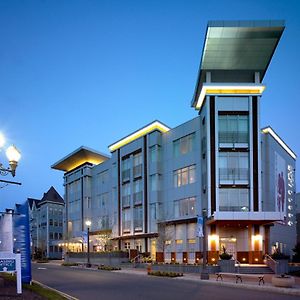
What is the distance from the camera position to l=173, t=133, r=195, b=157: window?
169 feet

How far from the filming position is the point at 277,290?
23.5 meters

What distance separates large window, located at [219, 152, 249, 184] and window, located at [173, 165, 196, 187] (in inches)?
198

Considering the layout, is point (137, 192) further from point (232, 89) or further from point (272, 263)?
point (272, 263)

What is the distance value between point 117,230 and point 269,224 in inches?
952

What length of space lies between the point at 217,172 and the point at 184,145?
815 cm

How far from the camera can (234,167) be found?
45.8m

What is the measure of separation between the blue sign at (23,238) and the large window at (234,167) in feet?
91.3

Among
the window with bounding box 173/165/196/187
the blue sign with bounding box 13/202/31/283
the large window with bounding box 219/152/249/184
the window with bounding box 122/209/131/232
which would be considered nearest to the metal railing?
the large window with bounding box 219/152/249/184

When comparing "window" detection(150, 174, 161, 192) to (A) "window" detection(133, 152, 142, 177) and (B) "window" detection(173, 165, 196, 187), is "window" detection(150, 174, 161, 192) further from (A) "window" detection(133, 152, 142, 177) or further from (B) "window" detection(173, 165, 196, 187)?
(A) "window" detection(133, 152, 142, 177)

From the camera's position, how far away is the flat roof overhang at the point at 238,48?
1748 inches

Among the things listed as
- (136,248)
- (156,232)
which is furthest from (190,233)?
(136,248)

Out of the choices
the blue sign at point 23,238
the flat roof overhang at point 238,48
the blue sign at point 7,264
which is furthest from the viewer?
the flat roof overhang at point 238,48

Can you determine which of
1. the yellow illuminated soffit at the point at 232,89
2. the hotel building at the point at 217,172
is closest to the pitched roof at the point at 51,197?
the hotel building at the point at 217,172

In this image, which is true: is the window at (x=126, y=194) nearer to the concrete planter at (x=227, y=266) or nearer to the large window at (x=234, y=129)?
the large window at (x=234, y=129)
